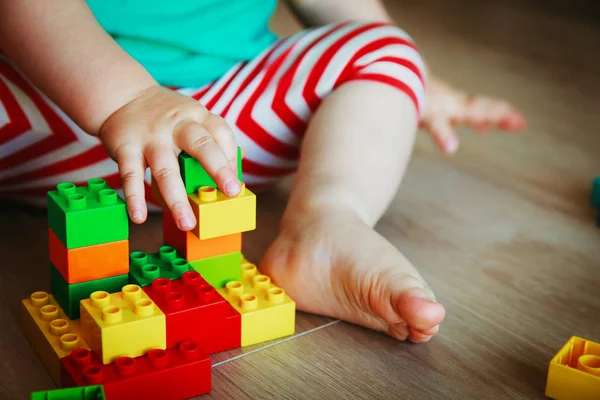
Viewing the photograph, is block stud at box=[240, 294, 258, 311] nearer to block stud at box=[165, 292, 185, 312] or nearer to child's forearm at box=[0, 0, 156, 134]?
block stud at box=[165, 292, 185, 312]

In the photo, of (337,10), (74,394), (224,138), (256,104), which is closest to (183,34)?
(256,104)

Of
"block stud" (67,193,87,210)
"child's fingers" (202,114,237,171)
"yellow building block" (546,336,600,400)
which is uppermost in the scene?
"child's fingers" (202,114,237,171)

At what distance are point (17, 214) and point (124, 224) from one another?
385 mm

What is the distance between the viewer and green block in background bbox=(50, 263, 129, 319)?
701mm

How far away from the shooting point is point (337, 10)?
117 centimetres

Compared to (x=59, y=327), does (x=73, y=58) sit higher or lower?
higher

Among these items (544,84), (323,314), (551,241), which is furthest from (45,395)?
(544,84)

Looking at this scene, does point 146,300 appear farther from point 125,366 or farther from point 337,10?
point 337,10

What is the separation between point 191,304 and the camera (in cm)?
69

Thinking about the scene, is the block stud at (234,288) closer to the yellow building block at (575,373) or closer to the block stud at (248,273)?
the block stud at (248,273)

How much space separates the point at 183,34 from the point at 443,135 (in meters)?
0.38

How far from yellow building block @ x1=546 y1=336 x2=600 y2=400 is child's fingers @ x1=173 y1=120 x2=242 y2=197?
0.31 meters

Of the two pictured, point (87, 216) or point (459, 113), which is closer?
point (87, 216)

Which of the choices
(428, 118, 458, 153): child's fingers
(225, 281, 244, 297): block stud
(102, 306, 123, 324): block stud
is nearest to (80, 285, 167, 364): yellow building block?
(102, 306, 123, 324): block stud
